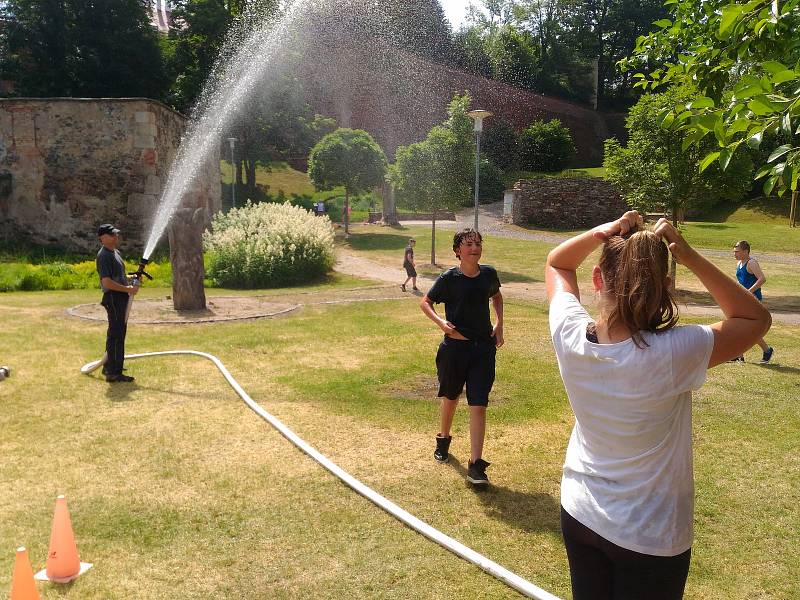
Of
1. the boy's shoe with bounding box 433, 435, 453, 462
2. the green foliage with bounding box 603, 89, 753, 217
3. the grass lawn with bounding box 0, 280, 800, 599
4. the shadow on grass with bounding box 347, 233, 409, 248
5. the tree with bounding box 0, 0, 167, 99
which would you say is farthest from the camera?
the tree with bounding box 0, 0, 167, 99

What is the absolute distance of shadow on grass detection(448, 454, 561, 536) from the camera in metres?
4.60

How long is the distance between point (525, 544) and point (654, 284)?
2.69m

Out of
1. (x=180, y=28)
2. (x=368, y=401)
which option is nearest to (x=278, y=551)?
(x=368, y=401)

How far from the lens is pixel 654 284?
2141 mm

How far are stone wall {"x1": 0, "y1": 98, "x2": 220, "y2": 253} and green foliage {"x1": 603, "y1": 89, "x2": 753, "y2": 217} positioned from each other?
14.1 metres

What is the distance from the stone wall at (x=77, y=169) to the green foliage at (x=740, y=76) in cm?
1702

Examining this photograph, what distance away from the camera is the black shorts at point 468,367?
17.4ft

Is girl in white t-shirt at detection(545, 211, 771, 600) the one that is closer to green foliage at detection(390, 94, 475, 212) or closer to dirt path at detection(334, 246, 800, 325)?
dirt path at detection(334, 246, 800, 325)

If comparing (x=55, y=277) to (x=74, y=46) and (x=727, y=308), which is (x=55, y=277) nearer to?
(x=727, y=308)

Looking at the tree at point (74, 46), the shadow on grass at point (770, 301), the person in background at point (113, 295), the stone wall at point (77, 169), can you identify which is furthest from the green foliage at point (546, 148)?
the person in background at point (113, 295)

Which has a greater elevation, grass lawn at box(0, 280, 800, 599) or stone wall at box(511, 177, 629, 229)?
stone wall at box(511, 177, 629, 229)

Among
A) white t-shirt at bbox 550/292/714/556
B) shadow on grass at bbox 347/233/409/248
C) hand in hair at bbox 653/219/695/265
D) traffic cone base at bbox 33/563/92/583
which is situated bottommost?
traffic cone base at bbox 33/563/92/583

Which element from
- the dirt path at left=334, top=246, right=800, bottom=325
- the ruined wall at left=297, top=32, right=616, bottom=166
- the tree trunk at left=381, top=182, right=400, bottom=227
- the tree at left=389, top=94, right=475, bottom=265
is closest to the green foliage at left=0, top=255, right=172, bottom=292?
the dirt path at left=334, top=246, right=800, bottom=325

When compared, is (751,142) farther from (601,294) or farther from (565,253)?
(601,294)
